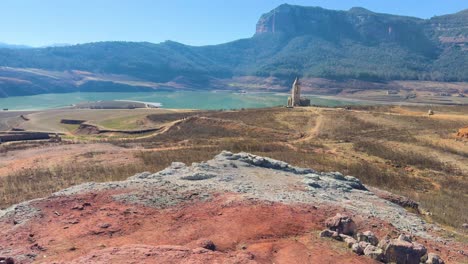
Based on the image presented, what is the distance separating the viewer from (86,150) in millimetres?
45594

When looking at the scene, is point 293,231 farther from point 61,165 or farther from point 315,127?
point 315,127

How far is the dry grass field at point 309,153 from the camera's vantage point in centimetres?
3072

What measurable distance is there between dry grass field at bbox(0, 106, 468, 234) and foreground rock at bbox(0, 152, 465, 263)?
6.65 m

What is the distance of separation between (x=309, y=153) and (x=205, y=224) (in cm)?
2960

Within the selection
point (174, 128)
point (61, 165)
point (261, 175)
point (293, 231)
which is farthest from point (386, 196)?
point (174, 128)

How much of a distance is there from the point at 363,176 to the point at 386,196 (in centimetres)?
1020

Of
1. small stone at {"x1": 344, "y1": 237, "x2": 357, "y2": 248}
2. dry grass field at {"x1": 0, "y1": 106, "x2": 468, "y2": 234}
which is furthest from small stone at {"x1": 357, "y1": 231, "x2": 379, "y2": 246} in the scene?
dry grass field at {"x1": 0, "y1": 106, "x2": 468, "y2": 234}

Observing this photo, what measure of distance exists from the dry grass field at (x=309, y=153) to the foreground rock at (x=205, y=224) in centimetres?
665

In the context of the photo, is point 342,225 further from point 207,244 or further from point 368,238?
point 207,244

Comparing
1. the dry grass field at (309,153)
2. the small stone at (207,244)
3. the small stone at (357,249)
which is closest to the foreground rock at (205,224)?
the small stone at (207,244)

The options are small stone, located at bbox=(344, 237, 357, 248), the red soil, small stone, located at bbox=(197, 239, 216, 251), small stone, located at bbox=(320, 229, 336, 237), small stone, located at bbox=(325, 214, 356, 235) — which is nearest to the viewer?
the red soil

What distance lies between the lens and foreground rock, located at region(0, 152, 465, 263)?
14.1 meters

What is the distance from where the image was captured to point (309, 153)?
147 feet

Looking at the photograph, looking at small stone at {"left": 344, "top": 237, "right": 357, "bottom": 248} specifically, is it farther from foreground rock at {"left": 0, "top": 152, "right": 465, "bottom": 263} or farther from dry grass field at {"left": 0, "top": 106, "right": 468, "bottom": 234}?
dry grass field at {"left": 0, "top": 106, "right": 468, "bottom": 234}
